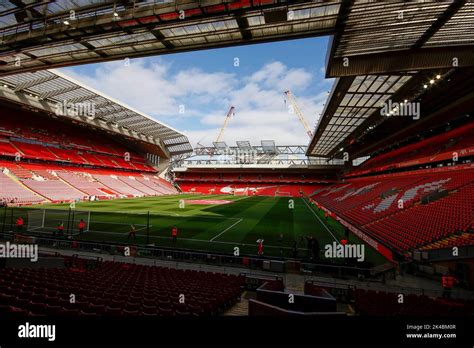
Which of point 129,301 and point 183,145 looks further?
point 183,145

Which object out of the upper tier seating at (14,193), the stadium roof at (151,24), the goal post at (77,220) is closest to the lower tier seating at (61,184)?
the upper tier seating at (14,193)

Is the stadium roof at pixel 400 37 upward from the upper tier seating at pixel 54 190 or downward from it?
Result: upward

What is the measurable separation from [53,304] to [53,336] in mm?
3178

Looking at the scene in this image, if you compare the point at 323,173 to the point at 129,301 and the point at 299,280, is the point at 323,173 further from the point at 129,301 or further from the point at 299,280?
the point at 129,301

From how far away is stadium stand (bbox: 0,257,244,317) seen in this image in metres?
5.19

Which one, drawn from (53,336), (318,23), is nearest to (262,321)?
Result: (53,336)

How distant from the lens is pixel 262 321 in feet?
9.98

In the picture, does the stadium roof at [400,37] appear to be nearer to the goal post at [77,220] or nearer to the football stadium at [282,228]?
the football stadium at [282,228]

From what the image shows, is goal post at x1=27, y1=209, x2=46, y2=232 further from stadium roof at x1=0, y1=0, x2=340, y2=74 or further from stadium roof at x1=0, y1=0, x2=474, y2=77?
stadium roof at x1=0, y1=0, x2=340, y2=74

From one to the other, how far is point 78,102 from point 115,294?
41.5 metres

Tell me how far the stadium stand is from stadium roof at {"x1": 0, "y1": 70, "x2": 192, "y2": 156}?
30.1 meters

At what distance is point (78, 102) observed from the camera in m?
38.8

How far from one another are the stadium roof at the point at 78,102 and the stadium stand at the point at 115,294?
30100 millimetres

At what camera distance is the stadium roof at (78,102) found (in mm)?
30781
